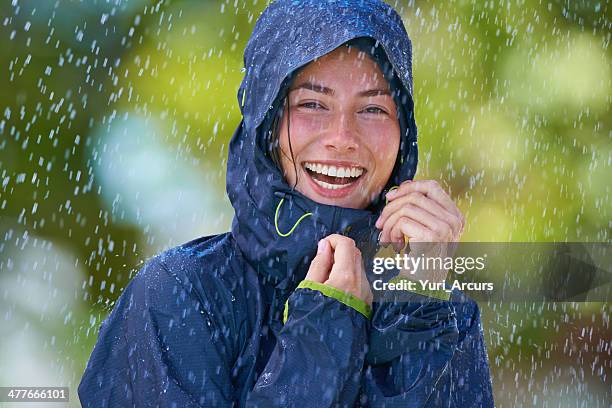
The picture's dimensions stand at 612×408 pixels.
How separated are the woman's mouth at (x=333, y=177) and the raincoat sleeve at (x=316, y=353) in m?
0.32

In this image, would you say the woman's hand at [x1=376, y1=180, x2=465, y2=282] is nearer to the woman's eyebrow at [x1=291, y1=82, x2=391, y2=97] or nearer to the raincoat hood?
the raincoat hood

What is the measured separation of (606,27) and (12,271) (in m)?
4.44

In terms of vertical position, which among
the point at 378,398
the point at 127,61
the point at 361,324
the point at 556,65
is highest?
the point at 556,65

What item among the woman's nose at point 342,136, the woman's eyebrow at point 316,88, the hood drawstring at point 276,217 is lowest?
the hood drawstring at point 276,217

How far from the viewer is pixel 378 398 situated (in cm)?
228

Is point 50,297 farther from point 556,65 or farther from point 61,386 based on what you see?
point 556,65

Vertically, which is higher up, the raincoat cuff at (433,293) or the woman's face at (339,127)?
the woman's face at (339,127)

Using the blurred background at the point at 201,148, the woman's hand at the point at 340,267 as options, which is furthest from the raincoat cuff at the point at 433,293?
the blurred background at the point at 201,148

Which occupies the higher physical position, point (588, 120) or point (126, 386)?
point (588, 120)

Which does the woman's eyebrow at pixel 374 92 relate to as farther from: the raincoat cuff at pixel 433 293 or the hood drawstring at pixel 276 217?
the raincoat cuff at pixel 433 293

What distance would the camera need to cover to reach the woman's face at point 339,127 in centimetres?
252

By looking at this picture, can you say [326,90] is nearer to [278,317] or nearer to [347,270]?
[347,270]

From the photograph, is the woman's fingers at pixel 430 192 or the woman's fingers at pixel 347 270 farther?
the woman's fingers at pixel 430 192

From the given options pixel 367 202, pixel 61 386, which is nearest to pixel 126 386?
pixel 367 202
